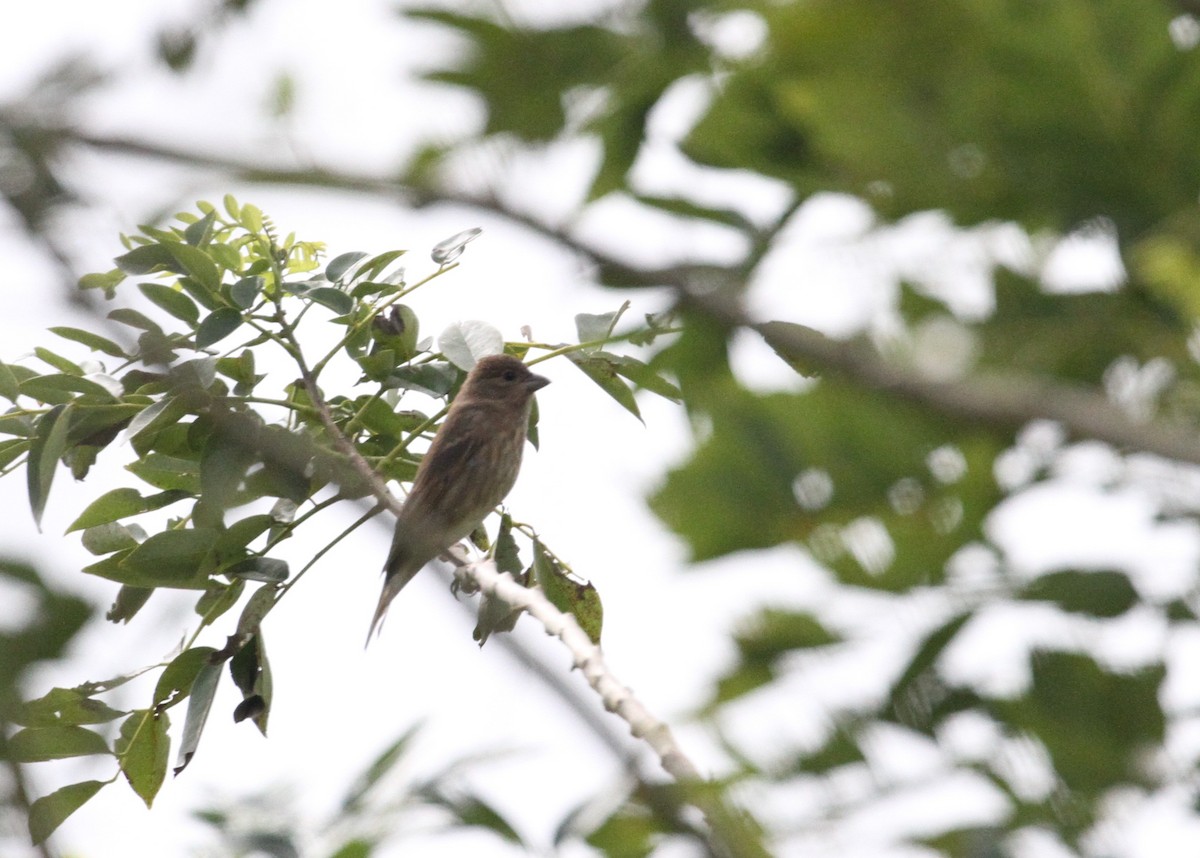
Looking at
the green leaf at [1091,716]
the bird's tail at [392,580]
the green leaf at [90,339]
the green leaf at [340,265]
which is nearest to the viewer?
the green leaf at [90,339]

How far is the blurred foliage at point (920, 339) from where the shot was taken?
19.2 feet

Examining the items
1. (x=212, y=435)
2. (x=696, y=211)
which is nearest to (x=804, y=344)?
(x=212, y=435)

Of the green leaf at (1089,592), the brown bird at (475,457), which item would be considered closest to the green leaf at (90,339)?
the brown bird at (475,457)

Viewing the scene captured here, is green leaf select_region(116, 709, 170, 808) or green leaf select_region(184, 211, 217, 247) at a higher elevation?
green leaf select_region(184, 211, 217, 247)

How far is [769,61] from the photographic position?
10.0 metres

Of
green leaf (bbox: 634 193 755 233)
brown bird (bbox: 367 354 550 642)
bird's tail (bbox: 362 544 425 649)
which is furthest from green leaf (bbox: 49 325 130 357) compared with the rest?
bird's tail (bbox: 362 544 425 649)

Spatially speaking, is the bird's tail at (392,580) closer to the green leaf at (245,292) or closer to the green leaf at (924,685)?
the green leaf at (245,292)

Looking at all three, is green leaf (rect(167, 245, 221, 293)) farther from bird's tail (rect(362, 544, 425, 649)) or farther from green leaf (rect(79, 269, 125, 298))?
bird's tail (rect(362, 544, 425, 649))

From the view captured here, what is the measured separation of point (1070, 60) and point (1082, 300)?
145 centimetres

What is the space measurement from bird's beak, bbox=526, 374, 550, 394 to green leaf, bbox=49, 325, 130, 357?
7.28ft

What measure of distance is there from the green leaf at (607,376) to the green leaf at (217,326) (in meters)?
0.79

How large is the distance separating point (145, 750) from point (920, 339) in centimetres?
544

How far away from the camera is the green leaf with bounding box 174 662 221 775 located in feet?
9.75

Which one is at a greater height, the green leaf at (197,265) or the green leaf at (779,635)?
the green leaf at (779,635)
